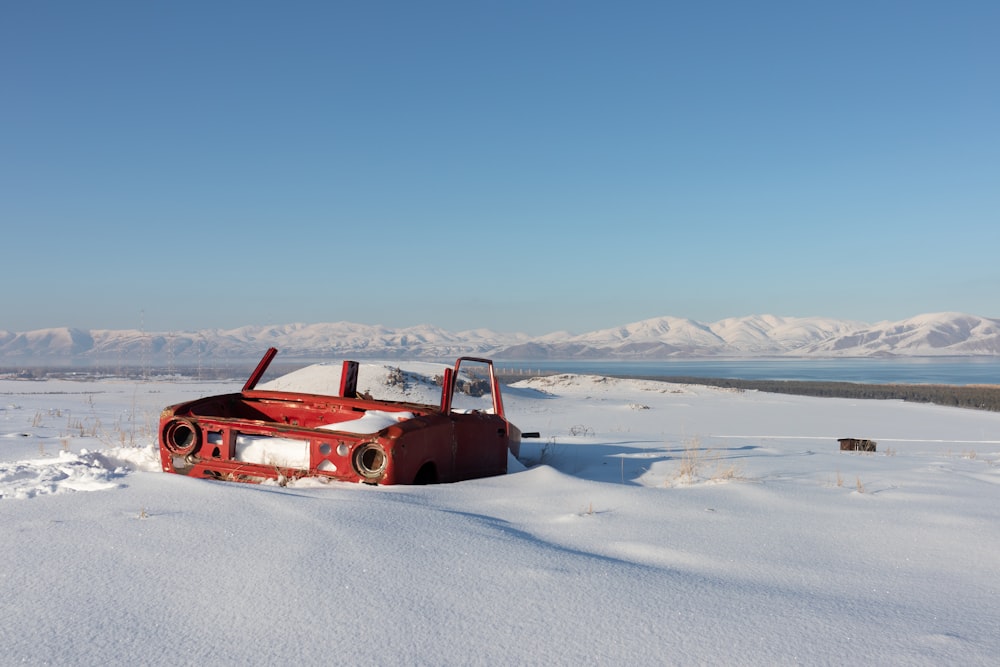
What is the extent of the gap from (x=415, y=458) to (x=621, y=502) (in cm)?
138

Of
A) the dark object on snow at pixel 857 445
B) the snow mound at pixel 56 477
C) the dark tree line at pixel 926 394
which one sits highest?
the snow mound at pixel 56 477

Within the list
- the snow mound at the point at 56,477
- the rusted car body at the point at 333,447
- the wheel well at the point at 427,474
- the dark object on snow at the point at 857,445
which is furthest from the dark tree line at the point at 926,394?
the snow mound at the point at 56,477

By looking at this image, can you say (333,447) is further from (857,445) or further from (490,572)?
(857,445)

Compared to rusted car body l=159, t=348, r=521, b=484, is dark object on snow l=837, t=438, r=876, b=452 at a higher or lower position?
lower

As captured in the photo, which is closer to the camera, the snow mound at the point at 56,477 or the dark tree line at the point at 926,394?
the snow mound at the point at 56,477

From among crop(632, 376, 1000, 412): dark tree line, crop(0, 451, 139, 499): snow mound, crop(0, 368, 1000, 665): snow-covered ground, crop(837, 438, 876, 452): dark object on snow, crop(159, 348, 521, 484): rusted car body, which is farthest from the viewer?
crop(632, 376, 1000, 412): dark tree line

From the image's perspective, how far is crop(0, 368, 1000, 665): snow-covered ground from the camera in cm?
204

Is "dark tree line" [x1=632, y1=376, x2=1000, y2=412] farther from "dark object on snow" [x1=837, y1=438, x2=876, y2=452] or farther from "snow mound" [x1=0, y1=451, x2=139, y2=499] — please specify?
"snow mound" [x1=0, y1=451, x2=139, y2=499]

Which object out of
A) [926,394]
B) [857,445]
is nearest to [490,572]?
[857,445]

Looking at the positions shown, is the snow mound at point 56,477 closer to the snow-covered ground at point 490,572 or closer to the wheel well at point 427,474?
the snow-covered ground at point 490,572

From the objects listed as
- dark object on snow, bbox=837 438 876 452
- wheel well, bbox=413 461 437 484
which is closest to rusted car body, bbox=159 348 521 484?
wheel well, bbox=413 461 437 484

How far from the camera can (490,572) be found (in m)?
2.69

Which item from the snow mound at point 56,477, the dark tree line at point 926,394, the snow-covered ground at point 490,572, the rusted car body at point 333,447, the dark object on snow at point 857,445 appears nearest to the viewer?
the snow-covered ground at point 490,572

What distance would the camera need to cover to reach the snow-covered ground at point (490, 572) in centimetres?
204
